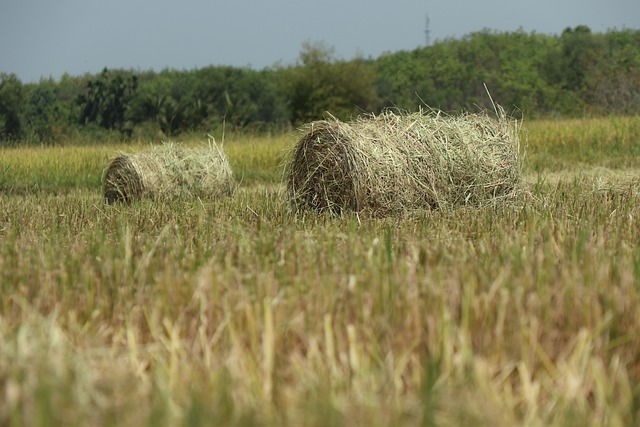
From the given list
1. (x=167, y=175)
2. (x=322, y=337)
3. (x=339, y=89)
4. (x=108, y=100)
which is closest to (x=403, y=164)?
(x=167, y=175)

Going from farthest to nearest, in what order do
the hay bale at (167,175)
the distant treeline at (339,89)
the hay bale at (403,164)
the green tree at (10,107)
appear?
the distant treeline at (339,89), the green tree at (10,107), the hay bale at (167,175), the hay bale at (403,164)

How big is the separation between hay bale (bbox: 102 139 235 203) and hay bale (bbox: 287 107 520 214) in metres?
2.53

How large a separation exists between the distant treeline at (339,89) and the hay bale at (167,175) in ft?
34.3

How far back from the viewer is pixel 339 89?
2958cm

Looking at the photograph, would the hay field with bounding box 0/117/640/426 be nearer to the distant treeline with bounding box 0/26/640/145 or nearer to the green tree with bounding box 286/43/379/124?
the distant treeline with bounding box 0/26/640/145

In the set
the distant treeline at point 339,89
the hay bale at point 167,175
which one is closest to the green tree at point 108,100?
the distant treeline at point 339,89

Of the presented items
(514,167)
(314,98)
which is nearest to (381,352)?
(514,167)

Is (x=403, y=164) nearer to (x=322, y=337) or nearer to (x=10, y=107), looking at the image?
(x=322, y=337)

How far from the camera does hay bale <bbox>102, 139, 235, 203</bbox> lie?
9102 millimetres

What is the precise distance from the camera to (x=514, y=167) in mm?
6879

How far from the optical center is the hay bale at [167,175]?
9102 mm

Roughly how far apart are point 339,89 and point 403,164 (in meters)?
23.7

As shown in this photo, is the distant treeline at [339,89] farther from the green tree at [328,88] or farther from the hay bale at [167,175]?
the hay bale at [167,175]

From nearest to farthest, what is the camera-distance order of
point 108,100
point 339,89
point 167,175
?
point 167,175, point 108,100, point 339,89
